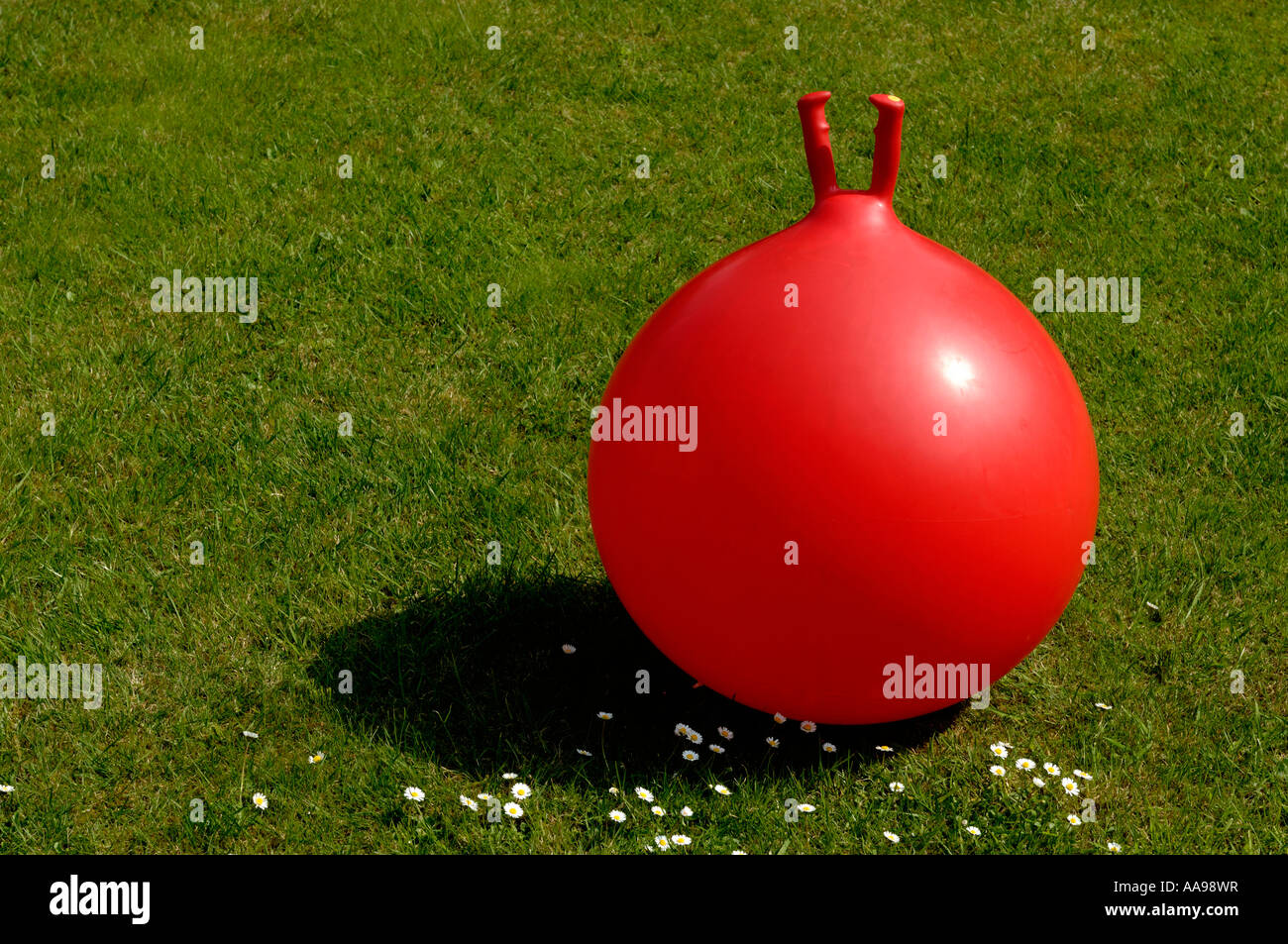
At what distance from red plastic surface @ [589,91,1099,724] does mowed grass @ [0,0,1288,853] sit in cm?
67

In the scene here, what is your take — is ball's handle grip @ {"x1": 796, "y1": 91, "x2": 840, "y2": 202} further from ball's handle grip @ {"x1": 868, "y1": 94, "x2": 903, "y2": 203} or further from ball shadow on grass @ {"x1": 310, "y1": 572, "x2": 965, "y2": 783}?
ball shadow on grass @ {"x1": 310, "y1": 572, "x2": 965, "y2": 783}

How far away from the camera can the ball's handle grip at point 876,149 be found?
417cm

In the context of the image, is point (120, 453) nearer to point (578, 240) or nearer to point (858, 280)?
point (578, 240)

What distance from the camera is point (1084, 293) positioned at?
7574 mm

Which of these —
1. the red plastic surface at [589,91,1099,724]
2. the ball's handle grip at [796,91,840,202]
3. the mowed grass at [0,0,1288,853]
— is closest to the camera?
the red plastic surface at [589,91,1099,724]

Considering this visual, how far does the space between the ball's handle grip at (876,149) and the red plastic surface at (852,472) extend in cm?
1

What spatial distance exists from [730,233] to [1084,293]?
80.4 inches

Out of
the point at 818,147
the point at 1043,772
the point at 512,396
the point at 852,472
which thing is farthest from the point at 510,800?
the point at 512,396

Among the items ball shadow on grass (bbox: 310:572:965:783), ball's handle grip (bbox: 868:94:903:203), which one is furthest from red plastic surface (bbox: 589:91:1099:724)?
ball shadow on grass (bbox: 310:572:965:783)

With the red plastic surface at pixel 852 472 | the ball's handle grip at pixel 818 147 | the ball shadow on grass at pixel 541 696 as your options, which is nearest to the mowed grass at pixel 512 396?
the ball shadow on grass at pixel 541 696

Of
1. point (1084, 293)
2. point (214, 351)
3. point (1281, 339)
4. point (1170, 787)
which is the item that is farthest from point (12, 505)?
point (1281, 339)

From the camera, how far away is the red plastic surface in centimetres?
380

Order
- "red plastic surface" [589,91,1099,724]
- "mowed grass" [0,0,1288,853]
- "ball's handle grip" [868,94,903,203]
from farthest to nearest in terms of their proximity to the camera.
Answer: "mowed grass" [0,0,1288,853]
"ball's handle grip" [868,94,903,203]
"red plastic surface" [589,91,1099,724]

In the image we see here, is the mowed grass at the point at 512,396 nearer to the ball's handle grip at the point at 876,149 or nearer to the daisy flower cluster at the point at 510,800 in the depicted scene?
the daisy flower cluster at the point at 510,800
